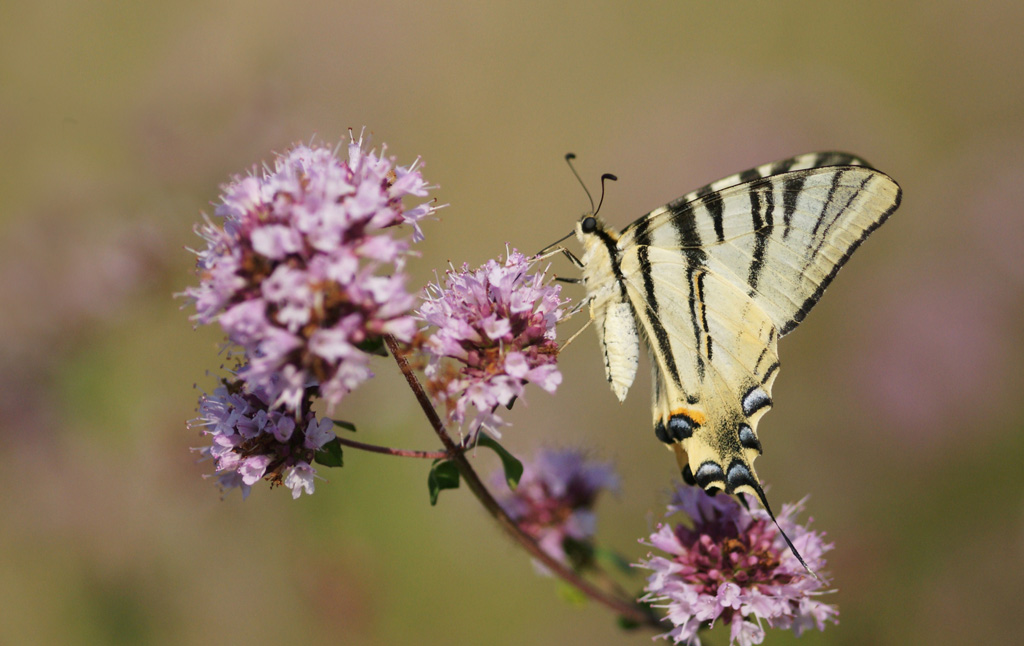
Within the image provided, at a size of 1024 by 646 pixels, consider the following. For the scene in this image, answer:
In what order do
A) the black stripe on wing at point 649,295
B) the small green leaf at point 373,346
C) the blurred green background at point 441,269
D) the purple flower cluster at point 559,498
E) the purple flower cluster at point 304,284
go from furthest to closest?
the blurred green background at point 441,269 < the purple flower cluster at point 559,498 < the black stripe on wing at point 649,295 < the small green leaf at point 373,346 < the purple flower cluster at point 304,284

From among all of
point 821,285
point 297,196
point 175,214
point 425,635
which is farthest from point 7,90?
point 821,285

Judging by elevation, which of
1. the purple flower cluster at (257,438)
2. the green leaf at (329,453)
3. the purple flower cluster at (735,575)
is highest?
the purple flower cluster at (257,438)

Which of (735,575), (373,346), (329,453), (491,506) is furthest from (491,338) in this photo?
(735,575)

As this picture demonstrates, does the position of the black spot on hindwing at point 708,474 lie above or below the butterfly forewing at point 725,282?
below

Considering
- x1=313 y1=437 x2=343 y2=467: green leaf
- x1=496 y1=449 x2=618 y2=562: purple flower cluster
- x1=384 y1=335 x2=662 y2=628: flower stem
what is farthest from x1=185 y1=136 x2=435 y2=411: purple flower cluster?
x1=496 y1=449 x2=618 y2=562: purple flower cluster

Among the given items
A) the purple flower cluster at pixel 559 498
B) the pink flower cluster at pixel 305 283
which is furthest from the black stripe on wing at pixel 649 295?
the pink flower cluster at pixel 305 283

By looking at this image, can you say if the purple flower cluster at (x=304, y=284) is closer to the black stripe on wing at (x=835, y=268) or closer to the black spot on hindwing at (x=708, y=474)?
the black spot on hindwing at (x=708, y=474)

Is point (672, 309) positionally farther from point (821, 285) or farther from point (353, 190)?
point (353, 190)
